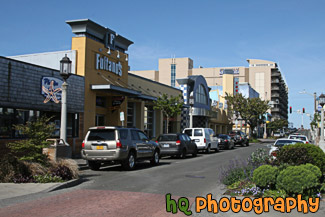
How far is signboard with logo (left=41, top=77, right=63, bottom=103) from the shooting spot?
18.9m

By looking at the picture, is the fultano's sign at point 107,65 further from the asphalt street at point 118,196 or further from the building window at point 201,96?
the building window at point 201,96

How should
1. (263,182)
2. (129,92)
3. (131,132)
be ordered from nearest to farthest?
1. (263,182)
2. (131,132)
3. (129,92)

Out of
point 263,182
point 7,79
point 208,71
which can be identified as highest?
point 208,71

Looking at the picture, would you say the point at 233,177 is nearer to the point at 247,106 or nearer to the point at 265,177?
the point at 265,177

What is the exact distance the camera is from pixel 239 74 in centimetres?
12006

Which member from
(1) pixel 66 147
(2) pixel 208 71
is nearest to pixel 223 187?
(1) pixel 66 147

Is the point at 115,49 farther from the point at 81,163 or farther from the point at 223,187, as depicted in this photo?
the point at 223,187

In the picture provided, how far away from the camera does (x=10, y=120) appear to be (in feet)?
55.7

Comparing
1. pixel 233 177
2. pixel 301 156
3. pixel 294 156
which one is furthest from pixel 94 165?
pixel 301 156

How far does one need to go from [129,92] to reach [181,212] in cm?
1634

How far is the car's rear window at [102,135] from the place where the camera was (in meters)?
14.6

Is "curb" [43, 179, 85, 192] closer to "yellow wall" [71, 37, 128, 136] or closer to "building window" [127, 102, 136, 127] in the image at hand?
"yellow wall" [71, 37, 128, 136]

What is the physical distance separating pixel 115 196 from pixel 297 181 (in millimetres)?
4425

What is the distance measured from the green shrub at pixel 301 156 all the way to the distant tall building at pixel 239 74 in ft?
321
